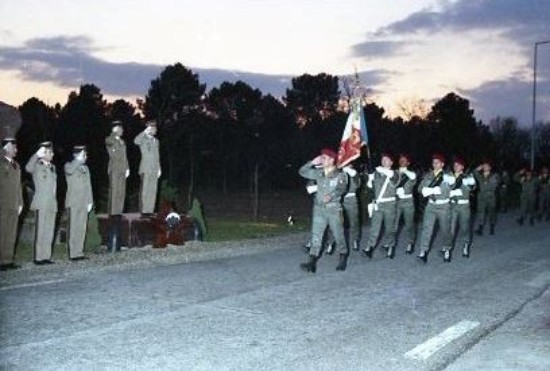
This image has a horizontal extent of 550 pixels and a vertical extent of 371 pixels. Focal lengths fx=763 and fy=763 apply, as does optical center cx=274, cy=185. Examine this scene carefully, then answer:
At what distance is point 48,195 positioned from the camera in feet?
40.0

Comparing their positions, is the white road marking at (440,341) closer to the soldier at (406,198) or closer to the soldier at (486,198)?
the soldier at (406,198)

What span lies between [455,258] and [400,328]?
7.33 m

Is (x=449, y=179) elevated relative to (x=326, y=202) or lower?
elevated

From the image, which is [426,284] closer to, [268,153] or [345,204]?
[345,204]

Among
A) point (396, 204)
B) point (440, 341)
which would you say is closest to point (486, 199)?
point (396, 204)

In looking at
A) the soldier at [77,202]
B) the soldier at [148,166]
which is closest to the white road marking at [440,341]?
the soldier at [77,202]

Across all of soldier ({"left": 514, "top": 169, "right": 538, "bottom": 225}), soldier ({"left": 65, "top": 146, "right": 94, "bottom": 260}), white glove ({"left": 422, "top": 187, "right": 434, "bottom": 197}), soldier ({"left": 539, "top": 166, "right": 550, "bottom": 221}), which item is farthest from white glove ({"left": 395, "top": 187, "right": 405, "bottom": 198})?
soldier ({"left": 539, "top": 166, "right": 550, "bottom": 221})

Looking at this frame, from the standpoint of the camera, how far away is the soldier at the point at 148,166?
15867 millimetres

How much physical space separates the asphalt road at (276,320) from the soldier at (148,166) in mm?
4137

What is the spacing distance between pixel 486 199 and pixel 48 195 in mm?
14254

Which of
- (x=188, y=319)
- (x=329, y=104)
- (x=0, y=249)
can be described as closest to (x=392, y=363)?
(x=188, y=319)

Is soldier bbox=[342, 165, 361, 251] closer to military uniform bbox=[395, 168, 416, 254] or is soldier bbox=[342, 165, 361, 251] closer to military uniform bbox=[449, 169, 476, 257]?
military uniform bbox=[395, 168, 416, 254]

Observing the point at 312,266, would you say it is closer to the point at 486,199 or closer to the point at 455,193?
the point at 455,193

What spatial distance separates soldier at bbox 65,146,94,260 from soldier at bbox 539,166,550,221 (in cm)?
2142
